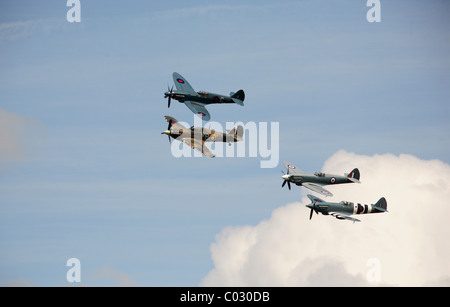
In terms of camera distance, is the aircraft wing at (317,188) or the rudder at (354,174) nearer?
the aircraft wing at (317,188)

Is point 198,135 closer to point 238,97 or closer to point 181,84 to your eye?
point 238,97

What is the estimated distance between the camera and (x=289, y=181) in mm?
128500

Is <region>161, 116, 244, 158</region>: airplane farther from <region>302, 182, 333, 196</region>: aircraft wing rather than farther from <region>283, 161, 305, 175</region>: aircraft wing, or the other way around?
<region>302, 182, 333, 196</region>: aircraft wing

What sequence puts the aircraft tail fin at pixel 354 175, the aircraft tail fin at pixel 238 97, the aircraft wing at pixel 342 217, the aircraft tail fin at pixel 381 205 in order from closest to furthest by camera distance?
the aircraft wing at pixel 342 217 < the aircraft tail fin at pixel 381 205 < the aircraft tail fin at pixel 354 175 < the aircraft tail fin at pixel 238 97

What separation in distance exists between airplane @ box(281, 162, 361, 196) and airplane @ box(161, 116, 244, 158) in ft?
40.1

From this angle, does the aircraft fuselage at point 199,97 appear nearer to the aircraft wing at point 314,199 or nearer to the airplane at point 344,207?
the aircraft wing at point 314,199

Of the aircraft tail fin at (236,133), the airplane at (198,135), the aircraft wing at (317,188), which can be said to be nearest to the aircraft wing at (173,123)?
the airplane at (198,135)

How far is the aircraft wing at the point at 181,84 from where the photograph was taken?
143 m

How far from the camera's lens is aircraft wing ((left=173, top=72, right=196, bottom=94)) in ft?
468

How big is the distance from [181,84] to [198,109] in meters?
9.38

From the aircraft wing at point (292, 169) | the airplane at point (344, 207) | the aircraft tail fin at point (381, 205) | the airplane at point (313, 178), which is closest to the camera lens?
the airplane at point (344, 207)

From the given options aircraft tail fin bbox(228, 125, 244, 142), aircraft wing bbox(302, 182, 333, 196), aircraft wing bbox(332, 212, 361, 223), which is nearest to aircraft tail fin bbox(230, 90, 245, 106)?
aircraft tail fin bbox(228, 125, 244, 142)
